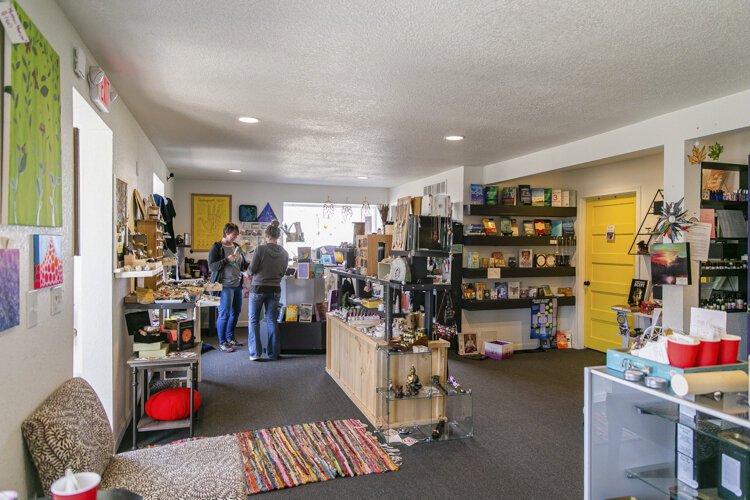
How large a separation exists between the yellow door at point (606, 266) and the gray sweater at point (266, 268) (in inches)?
164

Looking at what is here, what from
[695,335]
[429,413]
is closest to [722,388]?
[695,335]

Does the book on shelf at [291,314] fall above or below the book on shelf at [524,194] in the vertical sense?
below

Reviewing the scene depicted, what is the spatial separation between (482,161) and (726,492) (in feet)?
14.7

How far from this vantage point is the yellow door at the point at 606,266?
5.83m

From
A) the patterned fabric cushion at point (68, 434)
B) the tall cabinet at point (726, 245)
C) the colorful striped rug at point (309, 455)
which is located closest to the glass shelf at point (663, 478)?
the colorful striped rug at point (309, 455)

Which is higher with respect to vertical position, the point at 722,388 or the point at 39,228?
the point at 39,228

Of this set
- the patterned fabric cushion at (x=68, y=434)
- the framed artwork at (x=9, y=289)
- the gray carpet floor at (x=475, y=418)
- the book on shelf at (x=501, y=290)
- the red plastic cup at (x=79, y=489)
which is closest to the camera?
the red plastic cup at (x=79, y=489)

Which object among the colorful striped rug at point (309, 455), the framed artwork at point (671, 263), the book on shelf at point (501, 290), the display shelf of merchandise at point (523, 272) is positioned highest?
the framed artwork at point (671, 263)

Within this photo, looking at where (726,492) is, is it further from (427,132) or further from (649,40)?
(427,132)

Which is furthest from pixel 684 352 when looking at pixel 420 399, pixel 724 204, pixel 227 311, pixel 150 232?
pixel 227 311

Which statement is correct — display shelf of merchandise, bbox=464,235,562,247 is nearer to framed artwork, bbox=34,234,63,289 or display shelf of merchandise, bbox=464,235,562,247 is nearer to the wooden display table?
the wooden display table

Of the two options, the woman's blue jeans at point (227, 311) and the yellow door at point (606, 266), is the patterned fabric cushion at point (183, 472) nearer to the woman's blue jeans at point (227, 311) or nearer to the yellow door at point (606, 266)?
the woman's blue jeans at point (227, 311)

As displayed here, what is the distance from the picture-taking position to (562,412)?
Result: 13.1ft

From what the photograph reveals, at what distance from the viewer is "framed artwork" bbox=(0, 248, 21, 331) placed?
1.44 meters
